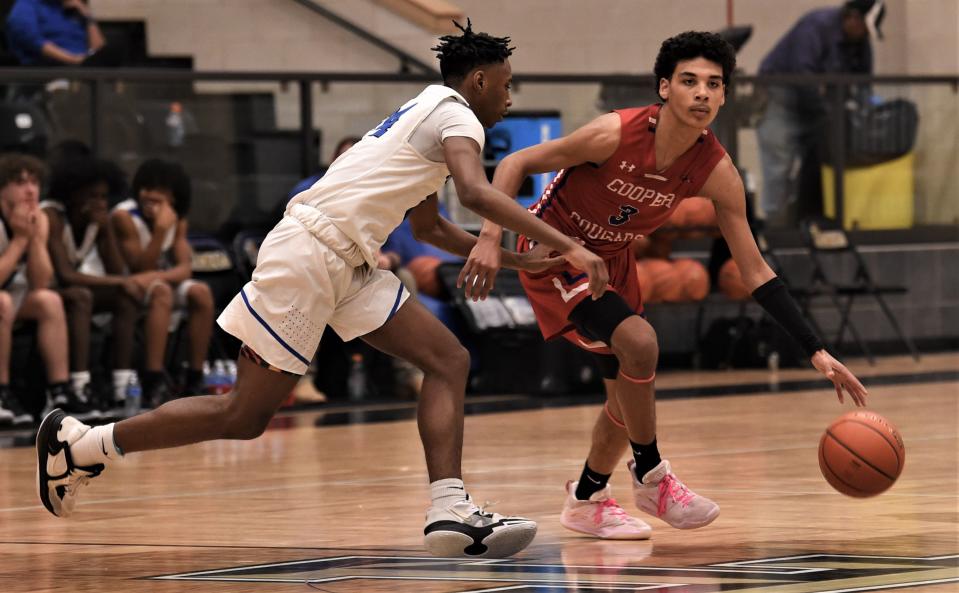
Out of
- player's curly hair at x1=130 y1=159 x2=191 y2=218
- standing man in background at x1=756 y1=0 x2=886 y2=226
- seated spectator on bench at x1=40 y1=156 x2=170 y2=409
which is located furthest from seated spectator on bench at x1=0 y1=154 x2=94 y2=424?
standing man in background at x1=756 y1=0 x2=886 y2=226

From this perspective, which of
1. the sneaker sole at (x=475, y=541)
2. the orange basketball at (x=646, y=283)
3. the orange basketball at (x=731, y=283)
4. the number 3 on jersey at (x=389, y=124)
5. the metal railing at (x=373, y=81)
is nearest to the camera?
the sneaker sole at (x=475, y=541)

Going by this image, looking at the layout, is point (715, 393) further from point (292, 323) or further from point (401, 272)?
point (292, 323)

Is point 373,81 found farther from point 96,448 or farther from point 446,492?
point 446,492

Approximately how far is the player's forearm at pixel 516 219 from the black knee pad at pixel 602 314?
67 cm

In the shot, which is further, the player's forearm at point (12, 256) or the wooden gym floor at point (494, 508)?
the player's forearm at point (12, 256)

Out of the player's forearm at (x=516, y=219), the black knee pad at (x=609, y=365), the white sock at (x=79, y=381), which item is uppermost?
the player's forearm at (x=516, y=219)

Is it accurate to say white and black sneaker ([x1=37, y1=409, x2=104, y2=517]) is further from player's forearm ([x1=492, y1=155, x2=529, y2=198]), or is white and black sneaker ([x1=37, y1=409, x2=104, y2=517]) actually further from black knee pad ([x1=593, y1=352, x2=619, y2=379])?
black knee pad ([x1=593, y1=352, x2=619, y2=379])

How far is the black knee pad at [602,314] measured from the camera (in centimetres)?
585

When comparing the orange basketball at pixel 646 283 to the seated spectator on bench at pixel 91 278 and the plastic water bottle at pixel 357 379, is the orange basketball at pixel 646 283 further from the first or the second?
the seated spectator on bench at pixel 91 278

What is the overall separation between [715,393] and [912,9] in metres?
Answer: 6.79

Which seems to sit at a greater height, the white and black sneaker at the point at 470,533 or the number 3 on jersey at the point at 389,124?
the number 3 on jersey at the point at 389,124

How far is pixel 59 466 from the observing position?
5.82 meters

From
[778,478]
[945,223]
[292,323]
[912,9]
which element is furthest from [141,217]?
[912,9]

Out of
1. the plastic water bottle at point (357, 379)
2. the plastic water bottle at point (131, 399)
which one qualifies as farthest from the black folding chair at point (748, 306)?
the plastic water bottle at point (131, 399)
